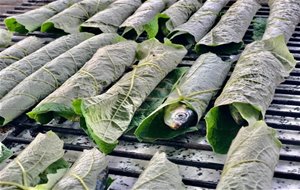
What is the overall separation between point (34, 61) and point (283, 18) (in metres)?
2.36

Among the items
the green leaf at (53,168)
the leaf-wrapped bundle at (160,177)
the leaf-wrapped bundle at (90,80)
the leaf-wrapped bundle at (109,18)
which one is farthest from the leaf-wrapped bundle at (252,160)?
the leaf-wrapped bundle at (109,18)

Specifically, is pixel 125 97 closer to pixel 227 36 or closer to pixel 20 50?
pixel 227 36

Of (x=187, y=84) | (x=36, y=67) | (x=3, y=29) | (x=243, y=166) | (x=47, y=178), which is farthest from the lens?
(x=3, y=29)

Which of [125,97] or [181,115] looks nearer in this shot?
[181,115]

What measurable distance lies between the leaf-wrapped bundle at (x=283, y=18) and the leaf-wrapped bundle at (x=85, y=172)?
2.11 metres

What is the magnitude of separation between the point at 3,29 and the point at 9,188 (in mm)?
3085

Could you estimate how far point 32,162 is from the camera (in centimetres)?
312

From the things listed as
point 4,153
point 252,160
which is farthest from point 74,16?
point 252,160

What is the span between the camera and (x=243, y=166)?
280cm

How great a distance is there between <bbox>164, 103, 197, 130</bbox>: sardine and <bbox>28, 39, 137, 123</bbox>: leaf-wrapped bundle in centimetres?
72

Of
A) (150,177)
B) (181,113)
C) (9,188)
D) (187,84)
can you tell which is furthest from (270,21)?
(9,188)

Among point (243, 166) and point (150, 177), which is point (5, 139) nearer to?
point (150, 177)

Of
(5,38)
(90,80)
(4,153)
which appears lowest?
(5,38)

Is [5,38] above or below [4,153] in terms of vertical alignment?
below
